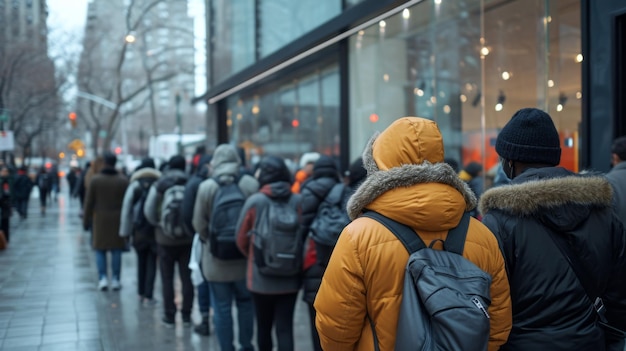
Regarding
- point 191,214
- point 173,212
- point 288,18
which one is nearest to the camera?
point 191,214

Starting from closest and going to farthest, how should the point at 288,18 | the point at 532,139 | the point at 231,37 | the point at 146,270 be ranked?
the point at 532,139 < the point at 146,270 < the point at 288,18 < the point at 231,37

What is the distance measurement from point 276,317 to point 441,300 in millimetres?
3457

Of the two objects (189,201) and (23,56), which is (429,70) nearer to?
(189,201)

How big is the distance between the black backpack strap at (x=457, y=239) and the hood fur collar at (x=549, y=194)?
11.6 inches

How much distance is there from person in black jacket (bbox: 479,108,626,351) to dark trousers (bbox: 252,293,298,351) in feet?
9.56

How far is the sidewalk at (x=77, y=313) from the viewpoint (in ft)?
22.3

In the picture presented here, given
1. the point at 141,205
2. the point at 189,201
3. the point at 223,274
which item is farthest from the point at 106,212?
the point at 223,274

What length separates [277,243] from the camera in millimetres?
5223

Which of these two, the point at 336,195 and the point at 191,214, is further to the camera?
the point at 191,214

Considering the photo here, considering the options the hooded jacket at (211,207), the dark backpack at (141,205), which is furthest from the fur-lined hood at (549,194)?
the dark backpack at (141,205)

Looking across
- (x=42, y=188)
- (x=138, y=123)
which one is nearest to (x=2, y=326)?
(x=42, y=188)

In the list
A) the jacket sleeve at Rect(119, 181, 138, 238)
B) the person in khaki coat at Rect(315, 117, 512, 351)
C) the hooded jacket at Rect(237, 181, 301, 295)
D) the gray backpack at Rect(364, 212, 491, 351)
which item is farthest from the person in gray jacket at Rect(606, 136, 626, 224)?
the jacket sleeve at Rect(119, 181, 138, 238)

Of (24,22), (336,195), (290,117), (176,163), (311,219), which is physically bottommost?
(311,219)

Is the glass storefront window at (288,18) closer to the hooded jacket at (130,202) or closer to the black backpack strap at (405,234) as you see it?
the hooded jacket at (130,202)
